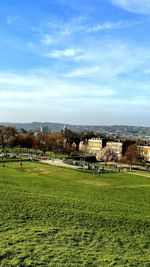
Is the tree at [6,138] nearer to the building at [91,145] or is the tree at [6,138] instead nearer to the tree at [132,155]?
the building at [91,145]

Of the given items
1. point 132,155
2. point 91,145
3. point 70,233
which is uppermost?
point 91,145

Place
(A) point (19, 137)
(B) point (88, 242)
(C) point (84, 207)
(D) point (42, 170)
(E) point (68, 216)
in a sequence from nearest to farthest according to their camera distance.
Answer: (B) point (88, 242), (E) point (68, 216), (C) point (84, 207), (D) point (42, 170), (A) point (19, 137)

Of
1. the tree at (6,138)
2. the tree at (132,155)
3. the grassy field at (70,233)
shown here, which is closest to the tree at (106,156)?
the tree at (132,155)

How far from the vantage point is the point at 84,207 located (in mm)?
20781

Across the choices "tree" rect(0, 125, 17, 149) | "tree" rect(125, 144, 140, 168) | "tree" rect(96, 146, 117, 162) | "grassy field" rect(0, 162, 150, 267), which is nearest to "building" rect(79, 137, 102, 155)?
"tree" rect(96, 146, 117, 162)

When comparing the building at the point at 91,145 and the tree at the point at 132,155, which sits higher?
the building at the point at 91,145

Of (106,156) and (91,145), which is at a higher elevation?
(91,145)

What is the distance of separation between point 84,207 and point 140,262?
29.0 feet

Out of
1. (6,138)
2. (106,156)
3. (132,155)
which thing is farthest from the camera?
(6,138)

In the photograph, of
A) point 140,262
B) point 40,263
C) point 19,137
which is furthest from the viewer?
point 19,137

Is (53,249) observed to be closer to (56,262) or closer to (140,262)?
(56,262)

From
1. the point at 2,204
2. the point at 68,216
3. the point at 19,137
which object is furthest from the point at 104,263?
the point at 19,137

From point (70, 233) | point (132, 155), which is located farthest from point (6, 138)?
point (70, 233)

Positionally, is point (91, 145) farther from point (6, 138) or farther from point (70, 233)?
point (70, 233)
